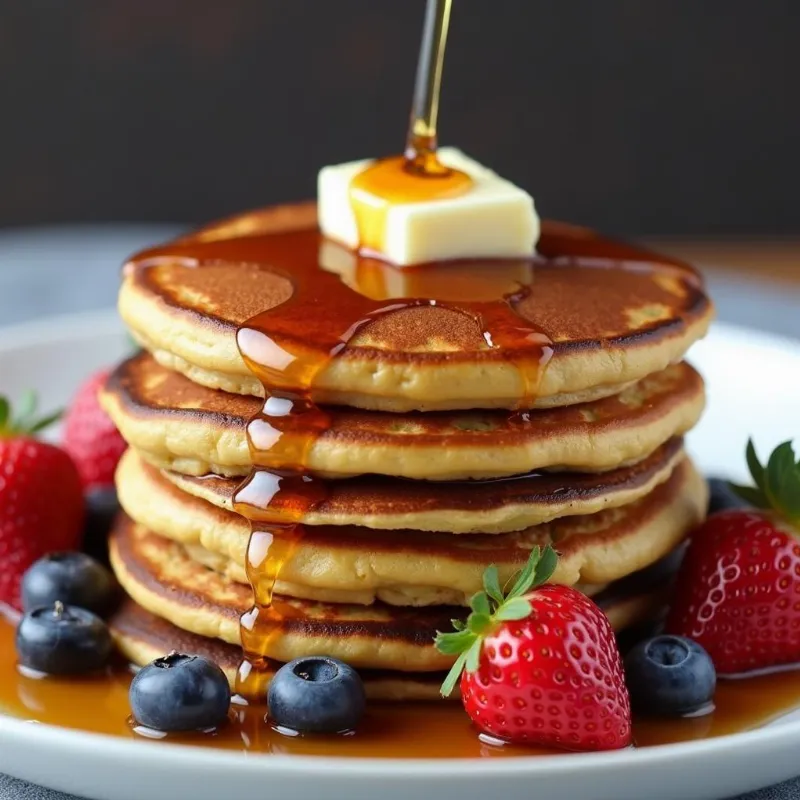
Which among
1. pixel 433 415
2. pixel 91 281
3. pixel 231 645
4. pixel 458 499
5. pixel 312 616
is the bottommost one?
pixel 91 281

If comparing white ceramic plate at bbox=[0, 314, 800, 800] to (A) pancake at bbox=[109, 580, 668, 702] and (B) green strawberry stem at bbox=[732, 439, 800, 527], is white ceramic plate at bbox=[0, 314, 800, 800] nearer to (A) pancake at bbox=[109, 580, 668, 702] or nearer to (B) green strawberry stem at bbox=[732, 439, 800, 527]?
(A) pancake at bbox=[109, 580, 668, 702]

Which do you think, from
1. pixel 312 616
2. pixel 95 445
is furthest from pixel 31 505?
pixel 312 616

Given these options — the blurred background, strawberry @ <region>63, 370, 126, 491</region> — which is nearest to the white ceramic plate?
strawberry @ <region>63, 370, 126, 491</region>

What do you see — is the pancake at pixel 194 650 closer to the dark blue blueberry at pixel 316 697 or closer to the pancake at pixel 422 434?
the dark blue blueberry at pixel 316 697

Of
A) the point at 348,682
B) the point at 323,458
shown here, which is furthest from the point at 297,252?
the point at 348,682

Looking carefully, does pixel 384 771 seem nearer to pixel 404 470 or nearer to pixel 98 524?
pixel 404 470
